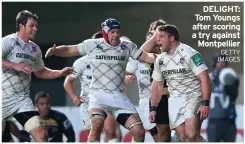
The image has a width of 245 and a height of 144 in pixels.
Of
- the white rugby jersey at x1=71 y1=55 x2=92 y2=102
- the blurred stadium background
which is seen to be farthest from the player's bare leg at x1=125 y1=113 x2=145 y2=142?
the blurred stadium background

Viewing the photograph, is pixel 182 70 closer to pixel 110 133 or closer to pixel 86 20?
pixel 110 133

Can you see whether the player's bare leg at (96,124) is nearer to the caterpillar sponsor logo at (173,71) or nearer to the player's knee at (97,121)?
the player's knee at (97,121)

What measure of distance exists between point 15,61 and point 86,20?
8.40 meters

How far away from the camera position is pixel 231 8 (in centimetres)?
2109

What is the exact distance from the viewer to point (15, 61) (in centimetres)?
1516

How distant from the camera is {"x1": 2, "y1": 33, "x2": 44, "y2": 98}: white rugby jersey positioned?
49.8 ft

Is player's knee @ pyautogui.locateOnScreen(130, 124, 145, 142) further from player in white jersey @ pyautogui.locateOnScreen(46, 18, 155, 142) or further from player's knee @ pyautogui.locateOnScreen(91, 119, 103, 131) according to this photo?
player's knee @ pyautogui.locateOnScreen(91, 119, 103, 131)

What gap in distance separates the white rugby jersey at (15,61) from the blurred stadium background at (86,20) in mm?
7449

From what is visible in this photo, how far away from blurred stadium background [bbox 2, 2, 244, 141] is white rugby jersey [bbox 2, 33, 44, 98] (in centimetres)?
745

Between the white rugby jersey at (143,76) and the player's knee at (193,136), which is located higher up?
the white rugby jersey at (143,76)

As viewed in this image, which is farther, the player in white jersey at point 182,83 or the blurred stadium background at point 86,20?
the blurred stadium background at point 86,20

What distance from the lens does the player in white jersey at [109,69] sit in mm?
15492

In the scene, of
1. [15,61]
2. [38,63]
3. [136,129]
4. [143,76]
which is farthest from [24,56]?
[143,76]

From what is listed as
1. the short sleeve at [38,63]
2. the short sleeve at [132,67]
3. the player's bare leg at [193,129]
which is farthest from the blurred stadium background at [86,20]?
the player's bare leg at [193,129]
